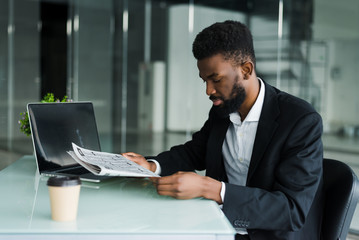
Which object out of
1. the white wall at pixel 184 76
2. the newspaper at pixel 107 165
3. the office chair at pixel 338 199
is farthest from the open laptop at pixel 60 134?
the white wall at pixel 184 76

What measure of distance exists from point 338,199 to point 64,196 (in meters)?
0.89

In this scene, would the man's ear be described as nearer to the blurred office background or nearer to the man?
the man

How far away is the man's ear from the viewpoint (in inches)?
61.1

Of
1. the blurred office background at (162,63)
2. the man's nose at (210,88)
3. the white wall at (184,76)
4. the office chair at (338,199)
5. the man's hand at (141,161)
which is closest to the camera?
the office chair at (338,199)

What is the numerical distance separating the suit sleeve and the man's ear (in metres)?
0.26

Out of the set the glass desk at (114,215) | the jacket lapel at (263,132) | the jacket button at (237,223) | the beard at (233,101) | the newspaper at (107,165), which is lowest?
the jacket button at (237,223)

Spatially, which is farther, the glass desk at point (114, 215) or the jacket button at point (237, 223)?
the jacket button at point (237, 223)

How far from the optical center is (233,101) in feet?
5.18

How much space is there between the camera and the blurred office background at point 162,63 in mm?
5258

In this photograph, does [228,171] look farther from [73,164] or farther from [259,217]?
[73,164]

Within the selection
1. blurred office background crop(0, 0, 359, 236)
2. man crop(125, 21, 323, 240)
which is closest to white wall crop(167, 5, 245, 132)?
blurred office background crop(0, 0, 359, 236)

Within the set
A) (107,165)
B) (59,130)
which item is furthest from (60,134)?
(107,165)

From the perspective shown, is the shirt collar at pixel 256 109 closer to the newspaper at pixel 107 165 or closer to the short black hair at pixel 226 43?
the short black hair at pixel 226 43

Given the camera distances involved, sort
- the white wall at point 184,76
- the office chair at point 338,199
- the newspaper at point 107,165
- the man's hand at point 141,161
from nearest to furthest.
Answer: the newspaper at point 107,165, the office chair at point 338,199, the man's hand at point 141,161, the white wall at point 184,76
